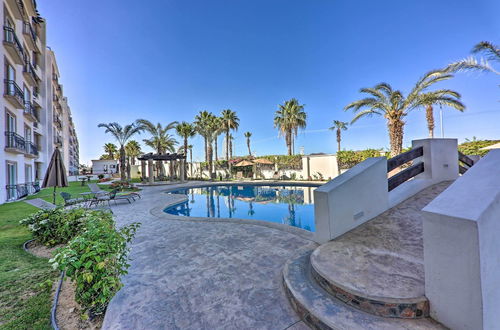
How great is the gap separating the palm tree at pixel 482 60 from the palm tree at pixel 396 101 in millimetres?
1863

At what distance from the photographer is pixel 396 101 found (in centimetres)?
1174

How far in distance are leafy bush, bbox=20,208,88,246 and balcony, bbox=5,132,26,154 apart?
11.0 meters

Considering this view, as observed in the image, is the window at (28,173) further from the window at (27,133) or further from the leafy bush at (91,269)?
the leafy bush at (91,269)

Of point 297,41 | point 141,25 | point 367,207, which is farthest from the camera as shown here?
point 297,41

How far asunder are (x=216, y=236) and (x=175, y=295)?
2.29 meters

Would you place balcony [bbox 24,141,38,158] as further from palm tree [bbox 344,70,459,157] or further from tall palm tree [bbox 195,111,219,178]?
palm tree [bbox 344,70,459,157]

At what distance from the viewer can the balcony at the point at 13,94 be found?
1142 cm

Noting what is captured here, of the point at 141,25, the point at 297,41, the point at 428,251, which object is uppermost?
the point at 297,41

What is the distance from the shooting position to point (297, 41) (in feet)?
58.4

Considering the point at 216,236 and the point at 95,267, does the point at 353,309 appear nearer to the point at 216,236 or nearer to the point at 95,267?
the point at 95,267

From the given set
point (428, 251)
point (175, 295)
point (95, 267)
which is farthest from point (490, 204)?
point (95, 267)

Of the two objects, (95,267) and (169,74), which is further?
(169,74)

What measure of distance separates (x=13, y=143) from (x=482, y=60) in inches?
979

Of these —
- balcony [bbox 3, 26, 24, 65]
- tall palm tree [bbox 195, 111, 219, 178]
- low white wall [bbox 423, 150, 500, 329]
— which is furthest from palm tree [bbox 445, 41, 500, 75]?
balcony [bbox 3, 26, 24, 65]
